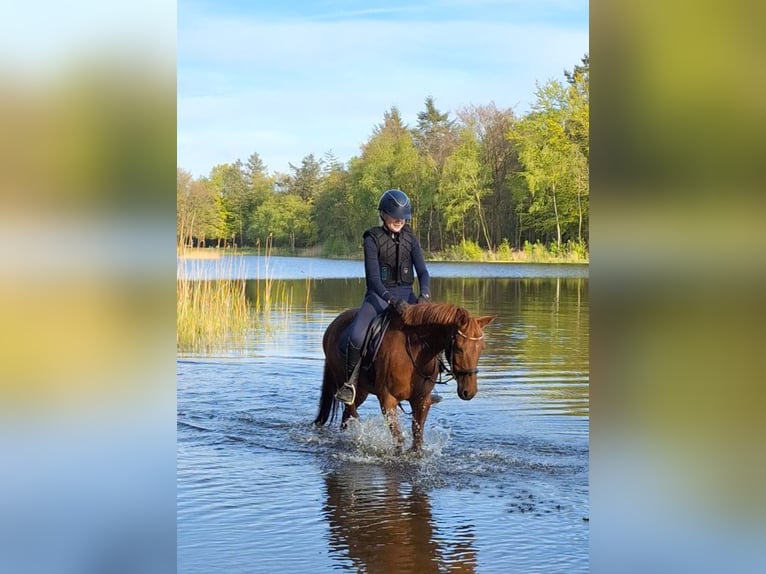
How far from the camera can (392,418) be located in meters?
8.30

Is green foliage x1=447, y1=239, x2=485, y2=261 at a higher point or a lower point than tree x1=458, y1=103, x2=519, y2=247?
lower

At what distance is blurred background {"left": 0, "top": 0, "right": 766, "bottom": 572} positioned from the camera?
2.39m

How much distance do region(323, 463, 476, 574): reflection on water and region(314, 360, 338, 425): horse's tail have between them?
1.68 metres

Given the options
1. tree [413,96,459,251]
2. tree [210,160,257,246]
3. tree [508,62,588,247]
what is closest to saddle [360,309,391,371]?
tree [210,160,257,246]

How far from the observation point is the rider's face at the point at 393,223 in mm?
8195

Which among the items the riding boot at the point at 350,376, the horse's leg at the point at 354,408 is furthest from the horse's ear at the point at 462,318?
the horse's leg at the point at 354,408

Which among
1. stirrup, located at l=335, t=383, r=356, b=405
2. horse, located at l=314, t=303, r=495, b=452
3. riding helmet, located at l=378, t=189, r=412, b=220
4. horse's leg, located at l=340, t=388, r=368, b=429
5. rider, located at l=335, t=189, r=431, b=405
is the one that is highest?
riding helmet, located at l=378, t=189, r=412, b=220

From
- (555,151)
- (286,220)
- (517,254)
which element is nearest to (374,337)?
(517,254)

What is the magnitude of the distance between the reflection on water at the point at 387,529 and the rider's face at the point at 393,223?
2080 millimetres

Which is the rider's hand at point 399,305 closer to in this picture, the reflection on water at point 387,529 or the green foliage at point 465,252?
the reflection on water at point 387,529

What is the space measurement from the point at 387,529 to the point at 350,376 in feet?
8.46
